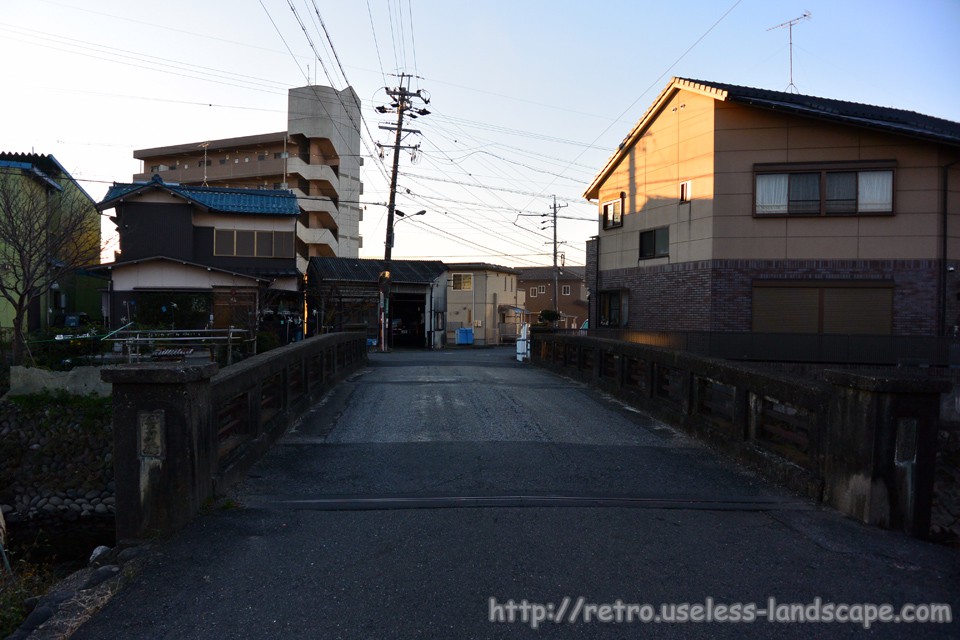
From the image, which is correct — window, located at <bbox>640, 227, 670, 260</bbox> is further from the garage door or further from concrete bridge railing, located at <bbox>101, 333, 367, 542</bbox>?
concrete bridge railing, located at <bbox>101, 333, 367, 542</bbox>

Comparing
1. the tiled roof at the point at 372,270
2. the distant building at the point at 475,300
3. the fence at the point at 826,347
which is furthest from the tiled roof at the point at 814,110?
the distant building at the point at 475,300

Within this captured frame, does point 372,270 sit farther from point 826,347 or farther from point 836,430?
point 836,430

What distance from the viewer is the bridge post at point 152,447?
498 cm

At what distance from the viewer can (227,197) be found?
32656mm

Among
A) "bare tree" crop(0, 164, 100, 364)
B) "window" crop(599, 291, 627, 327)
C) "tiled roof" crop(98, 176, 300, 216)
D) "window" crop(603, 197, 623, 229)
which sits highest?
"tiled roof" crop(98, 176, 300, 216)

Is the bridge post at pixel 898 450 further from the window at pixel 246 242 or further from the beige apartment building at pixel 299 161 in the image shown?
the beige apartment building at pixel 299 161

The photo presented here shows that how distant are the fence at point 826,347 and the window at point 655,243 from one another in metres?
3.60

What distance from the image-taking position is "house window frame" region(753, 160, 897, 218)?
18.6 m

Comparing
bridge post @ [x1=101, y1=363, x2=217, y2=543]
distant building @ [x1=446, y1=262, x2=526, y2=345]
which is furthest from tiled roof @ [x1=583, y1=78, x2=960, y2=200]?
distant building @ [x1=446, y1=262, x2=526, y2=345]

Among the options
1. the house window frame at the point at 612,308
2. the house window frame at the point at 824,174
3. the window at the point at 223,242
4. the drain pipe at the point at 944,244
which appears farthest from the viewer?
the window at the point at 223,242

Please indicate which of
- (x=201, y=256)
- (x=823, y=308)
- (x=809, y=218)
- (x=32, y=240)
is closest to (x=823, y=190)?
(x=809, y=218)

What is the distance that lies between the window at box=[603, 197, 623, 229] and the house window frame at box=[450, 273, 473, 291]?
25364 millimetres

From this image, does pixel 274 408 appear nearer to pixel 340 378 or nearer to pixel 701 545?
pixel 701 545

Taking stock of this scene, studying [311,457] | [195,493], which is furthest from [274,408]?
[195,493]
